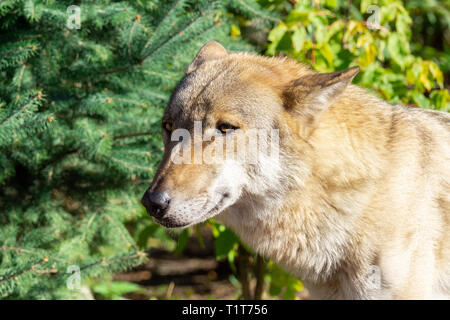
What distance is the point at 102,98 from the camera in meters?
3.75

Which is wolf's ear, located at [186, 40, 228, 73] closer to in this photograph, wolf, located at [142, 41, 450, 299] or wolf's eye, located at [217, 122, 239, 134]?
wolf, located at [142, 41, 450, 299]

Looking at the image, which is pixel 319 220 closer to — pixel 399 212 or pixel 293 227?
pixel 293 227

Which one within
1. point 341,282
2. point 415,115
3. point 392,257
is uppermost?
point 415,115

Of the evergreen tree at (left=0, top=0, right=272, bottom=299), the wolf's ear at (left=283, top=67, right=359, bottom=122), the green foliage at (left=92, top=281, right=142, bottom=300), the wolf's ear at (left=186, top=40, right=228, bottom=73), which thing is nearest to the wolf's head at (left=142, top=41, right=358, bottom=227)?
the wolf's ear at (left=283, top=67, right=359, bottom=122)

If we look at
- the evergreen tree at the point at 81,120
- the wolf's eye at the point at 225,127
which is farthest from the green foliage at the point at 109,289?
the wolf's eye at the point at 225,127

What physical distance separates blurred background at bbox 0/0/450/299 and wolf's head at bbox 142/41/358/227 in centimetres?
92

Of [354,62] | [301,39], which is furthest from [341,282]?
[354,62]

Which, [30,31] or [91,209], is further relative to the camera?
[91,209]

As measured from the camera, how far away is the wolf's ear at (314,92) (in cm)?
283

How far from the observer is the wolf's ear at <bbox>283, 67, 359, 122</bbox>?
2834 millimetres

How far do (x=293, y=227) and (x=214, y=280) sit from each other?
339 centimetres

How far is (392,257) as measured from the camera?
9.61 feet

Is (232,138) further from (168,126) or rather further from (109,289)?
(109,289)

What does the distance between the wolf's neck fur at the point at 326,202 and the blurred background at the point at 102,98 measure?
1148 millimetres
